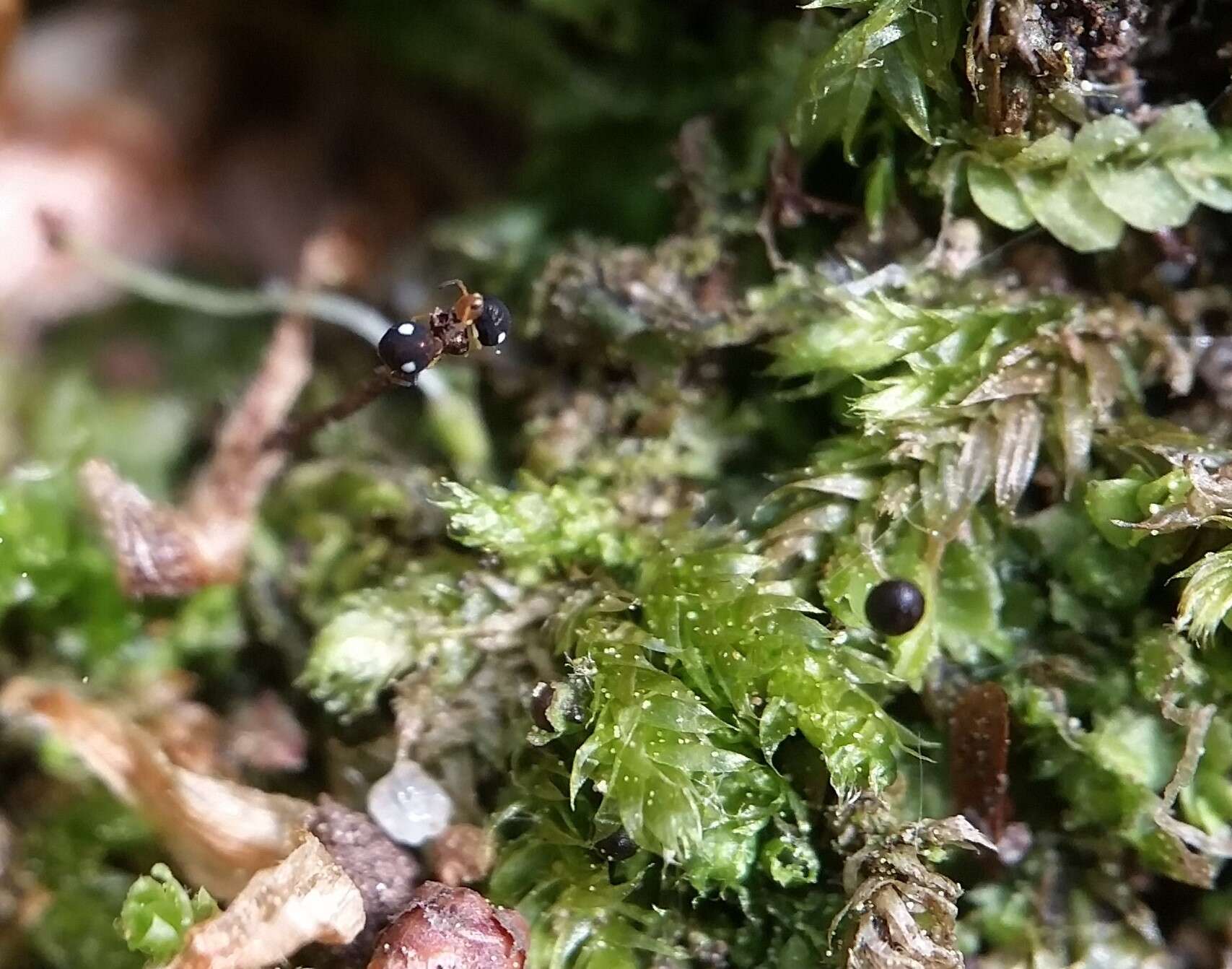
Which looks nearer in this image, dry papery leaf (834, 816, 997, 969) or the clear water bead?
dry papery leaf (834, 816, 997, 969)

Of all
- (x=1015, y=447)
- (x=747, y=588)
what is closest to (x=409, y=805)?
(x=747, y=588)

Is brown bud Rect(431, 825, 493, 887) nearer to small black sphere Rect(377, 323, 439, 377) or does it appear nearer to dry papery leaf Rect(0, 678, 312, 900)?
dry papery leaf Rect(0, 678, 312, 900)

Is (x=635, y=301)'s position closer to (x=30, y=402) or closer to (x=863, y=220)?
(x=863, y=220)

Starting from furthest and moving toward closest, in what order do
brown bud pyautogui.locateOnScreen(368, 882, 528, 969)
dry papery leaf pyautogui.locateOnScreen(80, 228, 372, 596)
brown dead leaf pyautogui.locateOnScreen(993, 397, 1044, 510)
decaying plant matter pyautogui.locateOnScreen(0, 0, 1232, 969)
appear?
dry papery leaf pyautogui.locateOnScreen(80, 228, 372, 596)
brown dead leaf pyautogui.locateOnScreen(993, 397, 1044, 510)
decaying plant matter pyautogui.locateOnScreen(0, 0, 1232, 969)
brown bud pyautogui.locateOnScreen(368, 882, 528, 969)

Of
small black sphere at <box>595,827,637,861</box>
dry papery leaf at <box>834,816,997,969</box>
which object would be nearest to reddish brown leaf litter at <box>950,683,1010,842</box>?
dry papery leaf at <box>834,816,997,969</box>

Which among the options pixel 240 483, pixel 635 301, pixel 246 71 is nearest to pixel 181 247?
pixel 246 71

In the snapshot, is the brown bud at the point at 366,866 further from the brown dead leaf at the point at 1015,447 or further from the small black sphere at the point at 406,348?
the brown dead leaf at the point at 1015,447

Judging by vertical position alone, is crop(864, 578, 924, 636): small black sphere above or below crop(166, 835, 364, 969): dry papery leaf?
above
